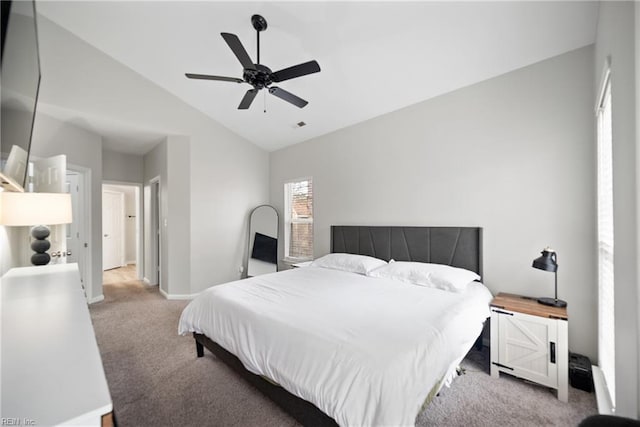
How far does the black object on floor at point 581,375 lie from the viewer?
205cm

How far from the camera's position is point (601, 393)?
6.02 feet

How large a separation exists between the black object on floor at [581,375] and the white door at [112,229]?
9.02 m

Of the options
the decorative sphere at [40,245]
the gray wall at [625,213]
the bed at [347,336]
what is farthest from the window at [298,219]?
the gray wall at [625,213]

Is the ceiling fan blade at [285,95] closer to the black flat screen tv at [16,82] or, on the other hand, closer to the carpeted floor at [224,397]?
the black flat screen tv at [16,82]

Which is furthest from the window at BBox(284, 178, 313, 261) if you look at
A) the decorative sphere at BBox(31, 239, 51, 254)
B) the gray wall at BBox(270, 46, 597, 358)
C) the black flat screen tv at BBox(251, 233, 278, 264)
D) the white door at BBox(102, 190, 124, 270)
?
the white door at BBox(102, 190, 124, 270)

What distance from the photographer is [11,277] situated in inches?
81.0

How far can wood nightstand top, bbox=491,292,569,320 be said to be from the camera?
2047 mm

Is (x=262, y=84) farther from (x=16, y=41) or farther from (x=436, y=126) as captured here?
(x=436, y=126)

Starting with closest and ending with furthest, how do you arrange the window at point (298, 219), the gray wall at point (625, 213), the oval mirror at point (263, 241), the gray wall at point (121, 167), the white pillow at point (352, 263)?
the gray wall at point (625, 213) < the white pillow at point (352, 263) < the window at point (298, 219) < the oval mirror at point (263, 241) < the gray wall at point (121, 167)

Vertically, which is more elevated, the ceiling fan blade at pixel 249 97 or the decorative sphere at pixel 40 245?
the ceiling fan blade at pixel 249 97

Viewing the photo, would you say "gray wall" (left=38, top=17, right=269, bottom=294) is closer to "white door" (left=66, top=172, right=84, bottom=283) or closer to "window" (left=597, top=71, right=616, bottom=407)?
"white door" (left=66, top=172, right=84, bottom=283)

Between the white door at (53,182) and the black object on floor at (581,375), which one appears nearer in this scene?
the black object on floor at (581,375)

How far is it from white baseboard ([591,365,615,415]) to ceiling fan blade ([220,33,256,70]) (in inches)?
131

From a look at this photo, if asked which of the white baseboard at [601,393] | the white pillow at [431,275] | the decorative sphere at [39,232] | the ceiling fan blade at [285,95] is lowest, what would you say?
the white baseboard at [601,393]
